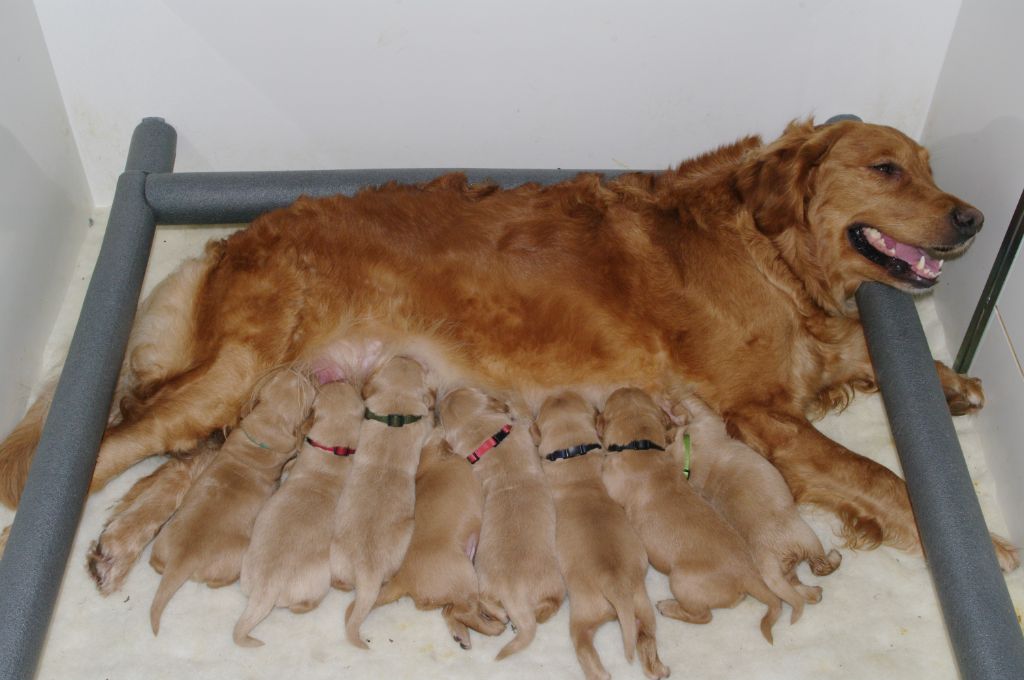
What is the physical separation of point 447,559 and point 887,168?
169cm

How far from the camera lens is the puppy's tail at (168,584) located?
2.46m

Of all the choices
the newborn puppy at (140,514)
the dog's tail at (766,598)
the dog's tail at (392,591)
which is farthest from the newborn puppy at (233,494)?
the dog's tail at (766,598)

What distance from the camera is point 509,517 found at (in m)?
2.58

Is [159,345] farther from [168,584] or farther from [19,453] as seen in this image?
[168,584]

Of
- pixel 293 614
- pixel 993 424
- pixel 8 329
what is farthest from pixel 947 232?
pixel 8 329

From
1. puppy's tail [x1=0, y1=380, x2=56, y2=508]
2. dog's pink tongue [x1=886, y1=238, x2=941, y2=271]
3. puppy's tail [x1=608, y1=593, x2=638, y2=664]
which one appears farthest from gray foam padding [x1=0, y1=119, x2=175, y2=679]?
dog's pink tongue [x1=886, y1=238, x2=941, y2=271]

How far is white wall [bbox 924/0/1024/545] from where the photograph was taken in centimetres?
293

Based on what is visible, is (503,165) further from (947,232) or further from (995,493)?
(995,493)

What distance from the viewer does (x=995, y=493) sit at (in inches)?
118

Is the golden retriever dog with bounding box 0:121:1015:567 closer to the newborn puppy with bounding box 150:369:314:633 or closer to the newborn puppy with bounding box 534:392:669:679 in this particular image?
the newborn puppy with bounding box 150:369:314:633

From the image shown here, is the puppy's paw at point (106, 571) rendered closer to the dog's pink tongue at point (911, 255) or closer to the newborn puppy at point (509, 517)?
the newborn puppy at point (509, 517)

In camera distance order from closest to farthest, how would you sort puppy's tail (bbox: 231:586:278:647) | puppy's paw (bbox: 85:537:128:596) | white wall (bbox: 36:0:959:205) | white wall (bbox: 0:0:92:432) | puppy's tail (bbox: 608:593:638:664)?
puppy's tail (bbox: 608:593:638:664) < puppy's tail (bbox: 231:586:278:647) < puppy's paw (bbox: 85:537:128:596) < white wall (bbox: 0:0:92:432) < white wall (bbox: 36:0:959:205)

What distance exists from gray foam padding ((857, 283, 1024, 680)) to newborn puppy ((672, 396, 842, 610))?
30cm

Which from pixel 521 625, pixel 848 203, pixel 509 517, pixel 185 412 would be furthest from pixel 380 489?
pixel 848 203
